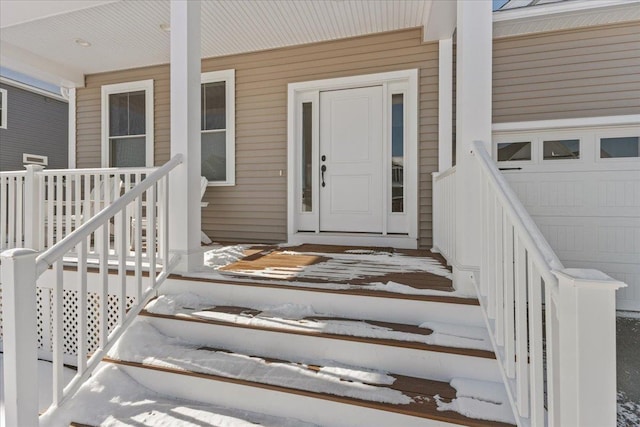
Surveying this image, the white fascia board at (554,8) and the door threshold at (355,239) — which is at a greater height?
the white fascia board at (554,8)

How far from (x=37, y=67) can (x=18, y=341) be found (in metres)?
5.36

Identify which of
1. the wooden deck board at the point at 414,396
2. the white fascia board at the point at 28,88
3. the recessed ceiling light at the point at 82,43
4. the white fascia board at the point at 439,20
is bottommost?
the wooden deck board at the point at 414,396

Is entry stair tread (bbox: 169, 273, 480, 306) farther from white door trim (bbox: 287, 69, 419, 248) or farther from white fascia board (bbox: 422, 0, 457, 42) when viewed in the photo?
white fascia board (bbox: 422, 0, 457, 42)

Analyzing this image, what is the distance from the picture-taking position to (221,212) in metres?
4.94

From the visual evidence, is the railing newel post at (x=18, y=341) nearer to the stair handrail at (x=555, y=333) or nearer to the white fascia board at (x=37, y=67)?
the stair handrail at (x=555, y=333)

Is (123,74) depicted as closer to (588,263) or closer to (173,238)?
(173,238)

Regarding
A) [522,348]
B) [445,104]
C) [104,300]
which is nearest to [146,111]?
[104,300]

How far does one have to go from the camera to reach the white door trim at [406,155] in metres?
4.09

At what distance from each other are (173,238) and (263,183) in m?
2.14

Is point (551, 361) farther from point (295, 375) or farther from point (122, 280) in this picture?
point (122, 280)

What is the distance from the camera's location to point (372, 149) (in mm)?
Answer: 4293

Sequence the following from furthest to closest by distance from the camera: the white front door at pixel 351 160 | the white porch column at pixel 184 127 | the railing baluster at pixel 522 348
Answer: the white front door at pixel 351 160 → the white porch column at pixel 184 127 → the railing baluster at pixel 522 348

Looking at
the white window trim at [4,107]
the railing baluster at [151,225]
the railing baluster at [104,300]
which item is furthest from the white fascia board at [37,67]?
the railing baluster at [104,300]

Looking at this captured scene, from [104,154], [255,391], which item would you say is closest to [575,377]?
[255,391]
